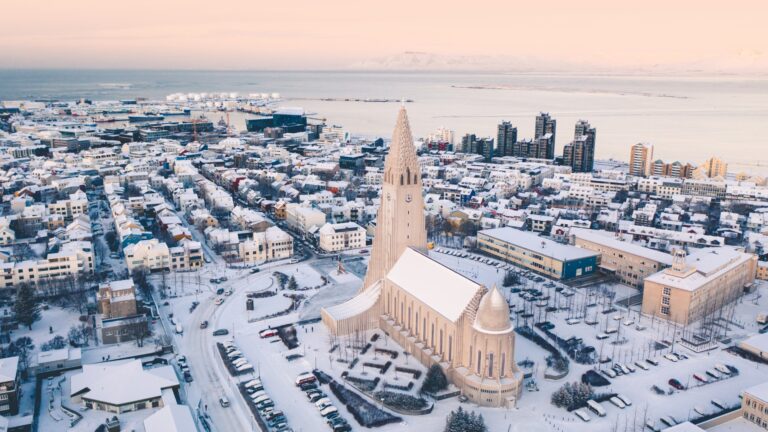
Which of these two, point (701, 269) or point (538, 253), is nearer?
point (701, 269)

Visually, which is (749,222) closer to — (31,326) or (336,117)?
(31,326)

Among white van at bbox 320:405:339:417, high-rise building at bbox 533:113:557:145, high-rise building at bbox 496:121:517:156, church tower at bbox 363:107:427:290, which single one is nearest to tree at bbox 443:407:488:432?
white van at bbox 320:405:339:417

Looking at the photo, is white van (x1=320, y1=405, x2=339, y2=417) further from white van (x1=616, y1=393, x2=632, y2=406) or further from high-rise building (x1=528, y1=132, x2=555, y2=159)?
high-rise building (x1=528, y1=132, x2=555, y2=159)

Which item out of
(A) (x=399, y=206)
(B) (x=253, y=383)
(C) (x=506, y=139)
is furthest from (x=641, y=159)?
(B) (x=253, y=383)

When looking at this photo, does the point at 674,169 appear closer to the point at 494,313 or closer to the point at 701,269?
the point at 701,269

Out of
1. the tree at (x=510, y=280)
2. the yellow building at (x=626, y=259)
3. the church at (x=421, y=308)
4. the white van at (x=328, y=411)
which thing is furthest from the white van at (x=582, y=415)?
the yellow building at (x=626, y=259)

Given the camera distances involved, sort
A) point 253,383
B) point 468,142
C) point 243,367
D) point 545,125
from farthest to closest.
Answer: point 468,142, point 545,125, point 243,367, point 253,383

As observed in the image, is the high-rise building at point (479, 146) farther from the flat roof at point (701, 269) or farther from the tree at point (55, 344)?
the tree at point (55, 344)
